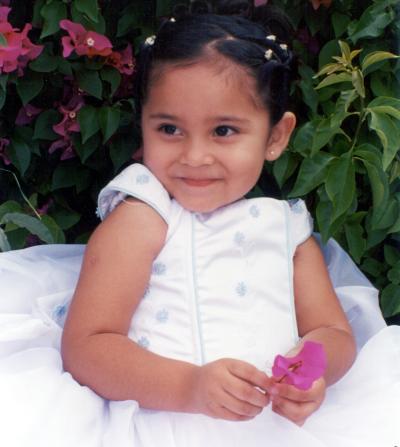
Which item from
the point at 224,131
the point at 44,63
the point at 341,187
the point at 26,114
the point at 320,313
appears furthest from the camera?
the point at 26,114

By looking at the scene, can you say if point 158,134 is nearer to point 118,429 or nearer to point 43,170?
point 118,429

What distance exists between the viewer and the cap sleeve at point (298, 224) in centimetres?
152

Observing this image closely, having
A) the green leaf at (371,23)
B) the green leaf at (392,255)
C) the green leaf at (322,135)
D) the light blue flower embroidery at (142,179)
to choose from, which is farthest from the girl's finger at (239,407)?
the green leaf at (371,23)

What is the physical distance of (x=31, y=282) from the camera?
1.52 meters

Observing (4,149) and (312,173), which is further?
(4,149)

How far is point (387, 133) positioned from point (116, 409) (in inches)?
A: 28.8

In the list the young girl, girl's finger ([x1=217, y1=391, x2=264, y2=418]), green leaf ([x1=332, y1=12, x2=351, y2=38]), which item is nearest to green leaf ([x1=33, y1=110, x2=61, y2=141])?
the young girl

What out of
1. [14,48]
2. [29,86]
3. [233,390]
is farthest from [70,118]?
[233,390]

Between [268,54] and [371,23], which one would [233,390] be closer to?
[268,54]

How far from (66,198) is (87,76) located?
0.34 meters

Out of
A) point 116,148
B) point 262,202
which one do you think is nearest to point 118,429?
point 262,202

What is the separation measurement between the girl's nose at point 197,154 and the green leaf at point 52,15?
1.67ft

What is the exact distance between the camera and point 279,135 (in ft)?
4.90

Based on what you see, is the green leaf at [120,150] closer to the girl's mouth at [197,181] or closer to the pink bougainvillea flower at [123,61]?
the pink bougainvillea flower at [123,61]
